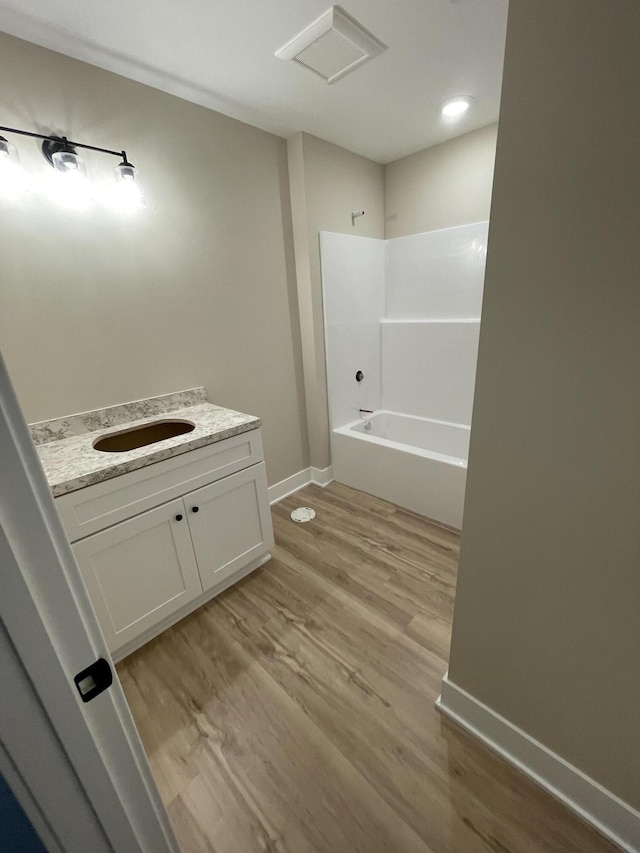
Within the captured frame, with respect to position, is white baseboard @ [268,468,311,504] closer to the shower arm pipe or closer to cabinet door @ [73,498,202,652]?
cabinet door @ [73,498,202,652]

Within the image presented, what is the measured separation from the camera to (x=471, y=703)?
45.6 inches

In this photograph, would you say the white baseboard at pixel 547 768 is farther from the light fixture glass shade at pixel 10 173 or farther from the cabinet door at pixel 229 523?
the light fixture glass shade at pixel 10 173

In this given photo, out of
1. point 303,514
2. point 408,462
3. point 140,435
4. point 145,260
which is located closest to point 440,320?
point 408,462

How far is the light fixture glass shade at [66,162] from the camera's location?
53.0 inches

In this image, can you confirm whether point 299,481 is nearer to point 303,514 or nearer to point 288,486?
point 288,486

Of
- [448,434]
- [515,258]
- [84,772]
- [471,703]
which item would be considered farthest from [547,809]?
[448,434]

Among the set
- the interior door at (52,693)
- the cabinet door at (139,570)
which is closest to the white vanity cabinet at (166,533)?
the cabinet door at (139,570)

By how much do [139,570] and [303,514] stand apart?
1199 millimetres

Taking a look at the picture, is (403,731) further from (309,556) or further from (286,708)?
(309,556)

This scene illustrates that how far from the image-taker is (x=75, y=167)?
1383 millimetres

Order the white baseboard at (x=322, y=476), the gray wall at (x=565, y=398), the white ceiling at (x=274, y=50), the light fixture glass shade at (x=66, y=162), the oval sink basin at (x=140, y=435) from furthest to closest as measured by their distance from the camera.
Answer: the white baseboard at (x=322, y=476)
the oval sink basin at (x=140, y=435)
the light fixture glass shade at (x=66, y=162)
the white ceiling at (x=274, y=50)
the gray wall at (x=565, y=398)

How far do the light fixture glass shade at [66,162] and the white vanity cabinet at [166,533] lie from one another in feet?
4.05

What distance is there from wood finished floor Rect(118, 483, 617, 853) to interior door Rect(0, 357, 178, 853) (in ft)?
2.38

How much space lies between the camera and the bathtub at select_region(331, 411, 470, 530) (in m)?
2.17
